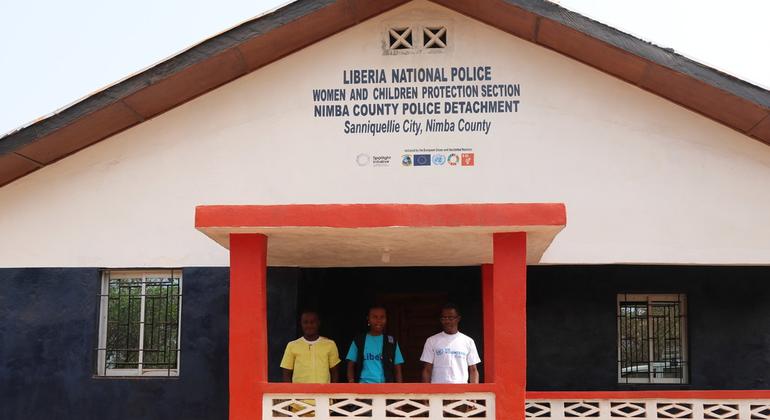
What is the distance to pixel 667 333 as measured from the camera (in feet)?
34.5

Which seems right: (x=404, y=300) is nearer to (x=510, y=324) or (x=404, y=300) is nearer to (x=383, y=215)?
(x=510, y=324)

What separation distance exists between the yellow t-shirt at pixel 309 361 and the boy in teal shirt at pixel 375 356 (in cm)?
29

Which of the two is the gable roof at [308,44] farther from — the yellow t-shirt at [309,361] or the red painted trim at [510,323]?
the yellow t-shirt at [309,361]

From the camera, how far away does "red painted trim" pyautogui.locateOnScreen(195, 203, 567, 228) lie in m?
6.62

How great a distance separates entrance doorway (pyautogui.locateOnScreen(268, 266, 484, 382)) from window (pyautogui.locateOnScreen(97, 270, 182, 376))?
1702 mm

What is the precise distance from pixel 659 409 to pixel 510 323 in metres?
2.31

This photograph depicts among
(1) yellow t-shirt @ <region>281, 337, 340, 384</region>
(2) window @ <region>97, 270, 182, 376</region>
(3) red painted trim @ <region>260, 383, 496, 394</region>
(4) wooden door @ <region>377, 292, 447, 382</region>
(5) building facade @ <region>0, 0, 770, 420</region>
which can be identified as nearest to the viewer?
(3) red painted trim @ <region>260, 383, 496, 394</region>

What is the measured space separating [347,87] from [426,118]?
2.85ft

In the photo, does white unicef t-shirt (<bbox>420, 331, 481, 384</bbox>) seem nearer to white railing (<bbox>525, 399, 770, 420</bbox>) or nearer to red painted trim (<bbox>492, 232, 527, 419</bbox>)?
white railing (<bbox>525, 399, 770, 420</bbox>)

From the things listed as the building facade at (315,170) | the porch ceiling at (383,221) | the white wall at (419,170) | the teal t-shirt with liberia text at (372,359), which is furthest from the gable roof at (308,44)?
the teal t-shirt with liberia text at (372,359)

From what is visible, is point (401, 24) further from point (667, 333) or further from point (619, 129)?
point (667, 333)

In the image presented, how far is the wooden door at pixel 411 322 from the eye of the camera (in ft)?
36.9

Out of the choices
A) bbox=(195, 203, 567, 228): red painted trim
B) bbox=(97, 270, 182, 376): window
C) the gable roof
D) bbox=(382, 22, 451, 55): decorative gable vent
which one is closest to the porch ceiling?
bbox=(195, 203, 567, 228): red painted trim

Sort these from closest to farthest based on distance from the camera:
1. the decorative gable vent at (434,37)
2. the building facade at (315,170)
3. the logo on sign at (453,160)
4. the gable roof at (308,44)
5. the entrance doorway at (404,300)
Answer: the gable roof at (308,44) → the building facade at (315,170) → the logo on sign at (453,160) → the decorative gable vent at (434,37) → the entrance doorway at (404,300)
